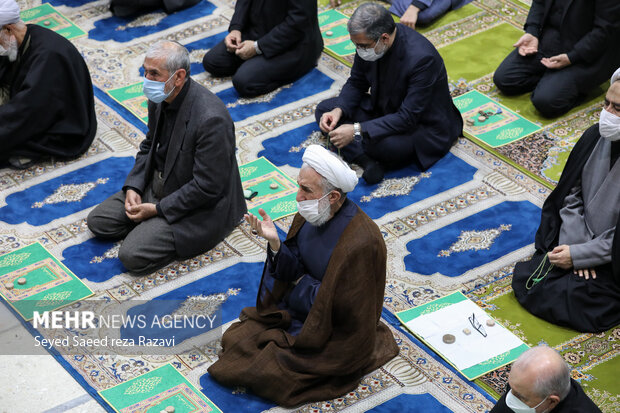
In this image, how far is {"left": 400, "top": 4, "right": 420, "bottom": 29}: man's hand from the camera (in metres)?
8.25

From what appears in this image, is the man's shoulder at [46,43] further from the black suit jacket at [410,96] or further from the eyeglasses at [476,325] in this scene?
the eyeglasses at [476,325]

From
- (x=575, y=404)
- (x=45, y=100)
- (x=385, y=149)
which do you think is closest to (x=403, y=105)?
(x=385, y=149)

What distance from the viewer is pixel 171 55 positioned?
5652mm

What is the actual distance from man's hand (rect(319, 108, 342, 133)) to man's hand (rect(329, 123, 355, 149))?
189 mm

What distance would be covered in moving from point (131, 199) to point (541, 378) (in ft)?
9.63

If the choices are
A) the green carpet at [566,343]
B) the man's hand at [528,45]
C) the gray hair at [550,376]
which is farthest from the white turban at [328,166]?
the man's hand at [528,45]

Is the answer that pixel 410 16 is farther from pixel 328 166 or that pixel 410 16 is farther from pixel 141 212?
pixel 328 166

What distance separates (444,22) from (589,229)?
135 inches

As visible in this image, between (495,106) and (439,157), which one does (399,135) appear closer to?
(439,157)

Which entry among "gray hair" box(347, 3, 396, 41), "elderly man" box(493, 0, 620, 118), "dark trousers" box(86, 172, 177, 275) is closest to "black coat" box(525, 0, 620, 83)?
"elderly man" box(493, 0, 620, 118)

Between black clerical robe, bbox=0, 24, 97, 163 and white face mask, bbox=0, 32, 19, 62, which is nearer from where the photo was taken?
white face mask, bbox=0, 32, 19, 62

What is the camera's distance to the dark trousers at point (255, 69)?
24.6 feet

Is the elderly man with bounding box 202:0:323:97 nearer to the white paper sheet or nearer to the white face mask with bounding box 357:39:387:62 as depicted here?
the white face mask with bounding box 357:39:387:62

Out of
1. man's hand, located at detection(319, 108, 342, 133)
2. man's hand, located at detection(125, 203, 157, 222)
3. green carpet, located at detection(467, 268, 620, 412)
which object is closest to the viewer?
green carpet, located at detection(467, 268, 620, 412)
